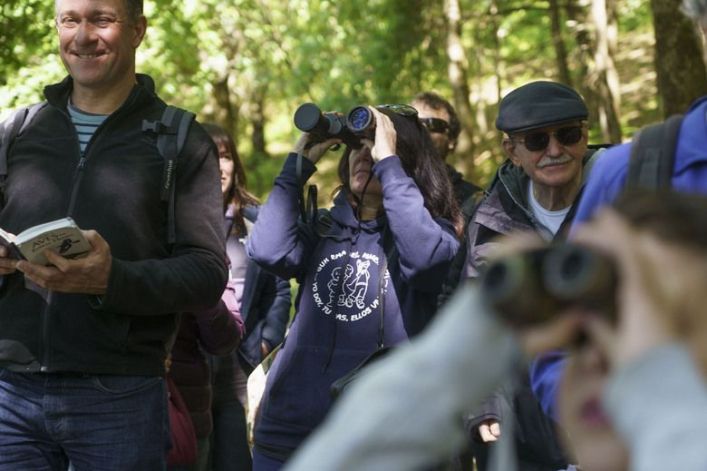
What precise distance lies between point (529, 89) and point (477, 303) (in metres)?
4.09

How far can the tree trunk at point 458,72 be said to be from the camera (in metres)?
16.8

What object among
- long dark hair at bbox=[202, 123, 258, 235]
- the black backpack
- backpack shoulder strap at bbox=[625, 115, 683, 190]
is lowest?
long dark hair at bbox=[202, 123, 258, 235]

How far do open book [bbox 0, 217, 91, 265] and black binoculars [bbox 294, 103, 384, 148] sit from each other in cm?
166

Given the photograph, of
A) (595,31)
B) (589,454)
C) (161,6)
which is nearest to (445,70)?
(595,31)

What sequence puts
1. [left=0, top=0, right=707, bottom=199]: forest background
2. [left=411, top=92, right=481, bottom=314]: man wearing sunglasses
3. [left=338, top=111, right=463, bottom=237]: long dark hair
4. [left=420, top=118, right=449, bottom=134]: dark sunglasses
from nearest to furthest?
[left=338, top=111, right=463, bottom=237]: long dark hair, [left=411, top=92, right=481, bottom=314]: man wearing sunglasses, [left=420, top=118, right=449, bottom=134]: dark sunglasses, [left=0, top=0, right=707, bottom=199]: forest background

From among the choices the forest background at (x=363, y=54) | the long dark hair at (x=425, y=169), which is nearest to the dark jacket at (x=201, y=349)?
the long dark hair at (x=425, y=169)

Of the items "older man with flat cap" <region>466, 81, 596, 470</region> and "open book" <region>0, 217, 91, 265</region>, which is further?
"older man with flat cap" <region>466, 81, 596, 470</region>

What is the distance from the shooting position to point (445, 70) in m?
20.5

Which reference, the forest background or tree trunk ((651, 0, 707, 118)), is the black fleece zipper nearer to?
the forest background

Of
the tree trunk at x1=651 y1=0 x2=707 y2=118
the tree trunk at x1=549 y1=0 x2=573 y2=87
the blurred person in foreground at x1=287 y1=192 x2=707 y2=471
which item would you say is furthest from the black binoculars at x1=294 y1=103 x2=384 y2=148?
the tree trunk at x1=549 y1=0 x2=573 y2=87

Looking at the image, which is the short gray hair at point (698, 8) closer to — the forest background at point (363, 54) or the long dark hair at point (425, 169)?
the long dark hair at point (425, 169)

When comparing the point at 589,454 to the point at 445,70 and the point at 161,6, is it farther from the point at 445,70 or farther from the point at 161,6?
the point at 445,70

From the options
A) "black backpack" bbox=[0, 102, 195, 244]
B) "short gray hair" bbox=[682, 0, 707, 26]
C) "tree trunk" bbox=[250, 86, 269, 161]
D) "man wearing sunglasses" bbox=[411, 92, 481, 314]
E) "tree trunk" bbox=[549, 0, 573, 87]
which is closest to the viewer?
"short gray hair" bbox=[682, 0, 707, 26]

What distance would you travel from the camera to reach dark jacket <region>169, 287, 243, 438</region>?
558 cm
